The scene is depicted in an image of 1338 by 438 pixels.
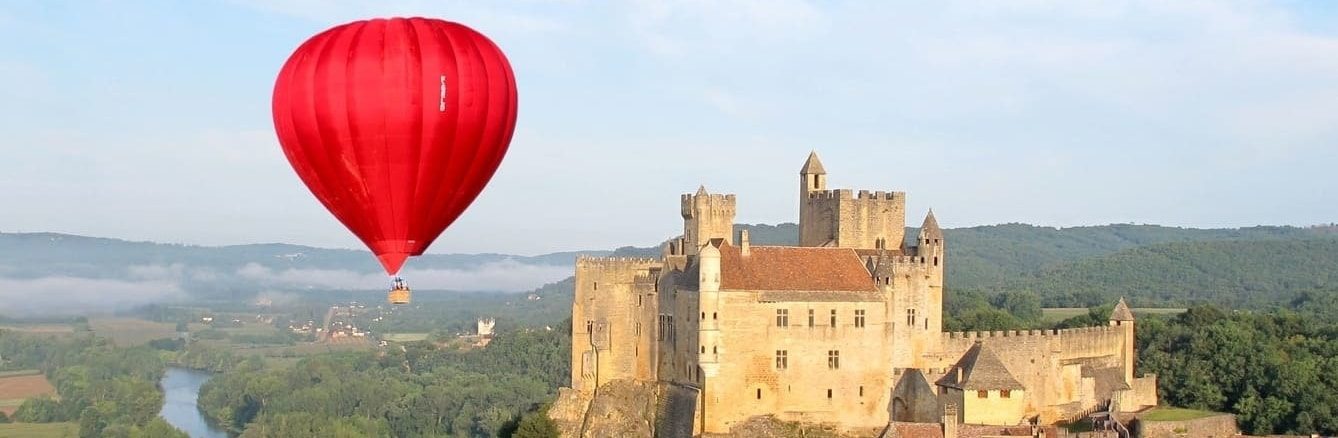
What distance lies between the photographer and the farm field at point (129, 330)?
17225 centimetres

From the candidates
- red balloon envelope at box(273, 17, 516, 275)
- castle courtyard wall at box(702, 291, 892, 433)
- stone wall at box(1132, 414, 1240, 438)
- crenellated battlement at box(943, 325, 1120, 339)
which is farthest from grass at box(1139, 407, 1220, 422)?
red balloon envelope at box(273, 17, 516, 275)

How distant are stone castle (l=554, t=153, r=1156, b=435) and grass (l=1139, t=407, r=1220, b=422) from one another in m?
1.47

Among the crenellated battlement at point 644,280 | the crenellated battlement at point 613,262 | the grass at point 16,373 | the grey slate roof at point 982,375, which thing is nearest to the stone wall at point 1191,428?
the grey slate roof at point 982,375

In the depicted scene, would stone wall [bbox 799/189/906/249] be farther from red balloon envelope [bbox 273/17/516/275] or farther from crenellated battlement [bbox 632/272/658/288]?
red balloon envelope [bbox 273/17/516/275]

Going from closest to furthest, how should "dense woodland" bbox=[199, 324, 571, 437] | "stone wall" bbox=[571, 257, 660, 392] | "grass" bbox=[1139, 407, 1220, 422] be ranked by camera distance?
"grass" bbox=[1139, 407, 1220, 422] < "stone wall" bbox=[571, 257, 660, 392] < "dense woodland" bbox=[199, 324, 571, 437]

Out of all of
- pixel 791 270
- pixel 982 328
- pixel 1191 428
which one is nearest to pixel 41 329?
pixel 982 328

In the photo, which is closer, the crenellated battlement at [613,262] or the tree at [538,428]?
the tree at [538,428]

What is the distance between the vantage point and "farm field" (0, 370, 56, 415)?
411 feet

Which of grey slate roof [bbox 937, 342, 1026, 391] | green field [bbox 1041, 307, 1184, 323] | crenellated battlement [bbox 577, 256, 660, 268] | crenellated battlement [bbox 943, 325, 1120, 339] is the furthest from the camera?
green field [bbox 1041, 307, 1184, 323]

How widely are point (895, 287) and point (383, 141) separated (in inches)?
972

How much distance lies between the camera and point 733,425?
49.1 m

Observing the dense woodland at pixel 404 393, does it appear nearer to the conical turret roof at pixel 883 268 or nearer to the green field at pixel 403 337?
the conical turret roof at pixel 883 268

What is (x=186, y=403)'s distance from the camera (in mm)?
134750

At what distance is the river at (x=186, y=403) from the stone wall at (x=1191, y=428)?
7541 centimetres
